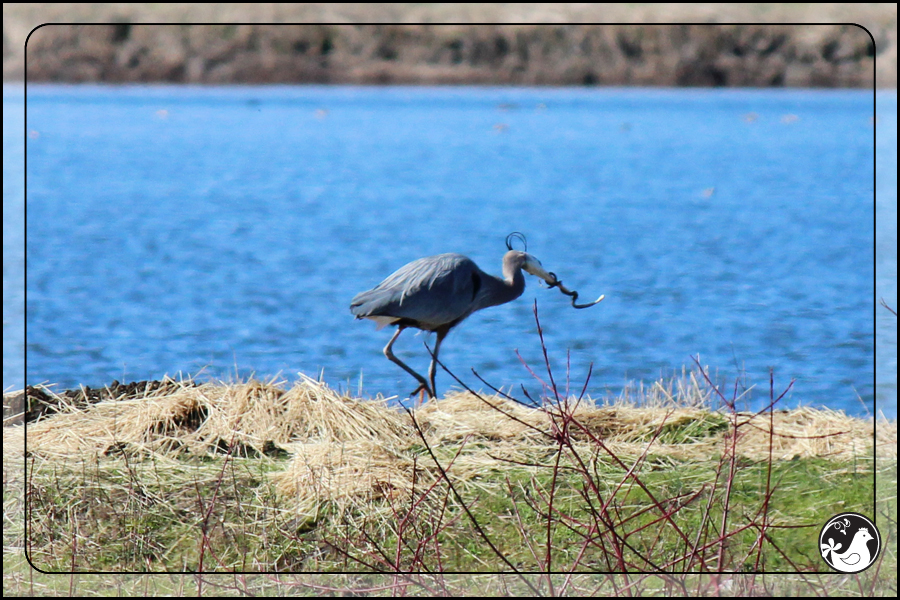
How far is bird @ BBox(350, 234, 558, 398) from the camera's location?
14.7 feet

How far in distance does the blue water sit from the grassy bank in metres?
0.47

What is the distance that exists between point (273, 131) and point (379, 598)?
19.9m

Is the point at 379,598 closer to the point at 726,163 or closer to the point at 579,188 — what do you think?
the point at 579,188

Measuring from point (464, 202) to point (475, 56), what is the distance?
340 inches

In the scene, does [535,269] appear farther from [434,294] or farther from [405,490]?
[405,490]

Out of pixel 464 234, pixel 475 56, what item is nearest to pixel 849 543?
pixel 475 56

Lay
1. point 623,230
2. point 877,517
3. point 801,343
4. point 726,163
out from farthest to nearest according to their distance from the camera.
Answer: point 726,163 < point 623,230 < point 801,343 < point 877,517

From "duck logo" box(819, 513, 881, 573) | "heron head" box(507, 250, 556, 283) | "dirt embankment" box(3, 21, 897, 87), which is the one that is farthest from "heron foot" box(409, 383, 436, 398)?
"duck logo" box(819, 513, 881, 573)

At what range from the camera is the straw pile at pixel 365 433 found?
3611 millimetres

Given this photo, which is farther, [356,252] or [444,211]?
[444,211]

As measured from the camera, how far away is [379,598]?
2.60m

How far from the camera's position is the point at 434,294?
452 cm

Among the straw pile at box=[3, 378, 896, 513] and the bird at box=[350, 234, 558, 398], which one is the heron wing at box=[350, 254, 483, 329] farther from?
the straw pile at box=[3, 378, 896, 513]

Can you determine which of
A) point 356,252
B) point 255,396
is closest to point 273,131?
point 356,252
